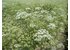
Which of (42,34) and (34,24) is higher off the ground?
(34,24)

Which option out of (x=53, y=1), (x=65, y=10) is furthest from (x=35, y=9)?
(x=65, y=10)

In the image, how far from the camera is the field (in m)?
1.71

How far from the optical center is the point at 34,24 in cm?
174

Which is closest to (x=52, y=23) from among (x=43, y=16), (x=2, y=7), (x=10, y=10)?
(x=43, y=16)

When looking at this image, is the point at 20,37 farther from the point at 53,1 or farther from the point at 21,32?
the point at 53,1

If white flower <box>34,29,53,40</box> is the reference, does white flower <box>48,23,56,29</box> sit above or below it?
above

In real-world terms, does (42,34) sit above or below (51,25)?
below

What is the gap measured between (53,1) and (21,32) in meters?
0.58

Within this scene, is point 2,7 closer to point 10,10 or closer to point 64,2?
point 10,10

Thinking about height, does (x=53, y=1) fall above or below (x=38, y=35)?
above

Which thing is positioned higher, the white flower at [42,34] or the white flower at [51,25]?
the white flower at [51,25]

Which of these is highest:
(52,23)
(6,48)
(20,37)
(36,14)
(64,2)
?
(64,2)

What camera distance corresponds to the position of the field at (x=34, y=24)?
171 centimetres

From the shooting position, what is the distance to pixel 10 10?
1757mm
